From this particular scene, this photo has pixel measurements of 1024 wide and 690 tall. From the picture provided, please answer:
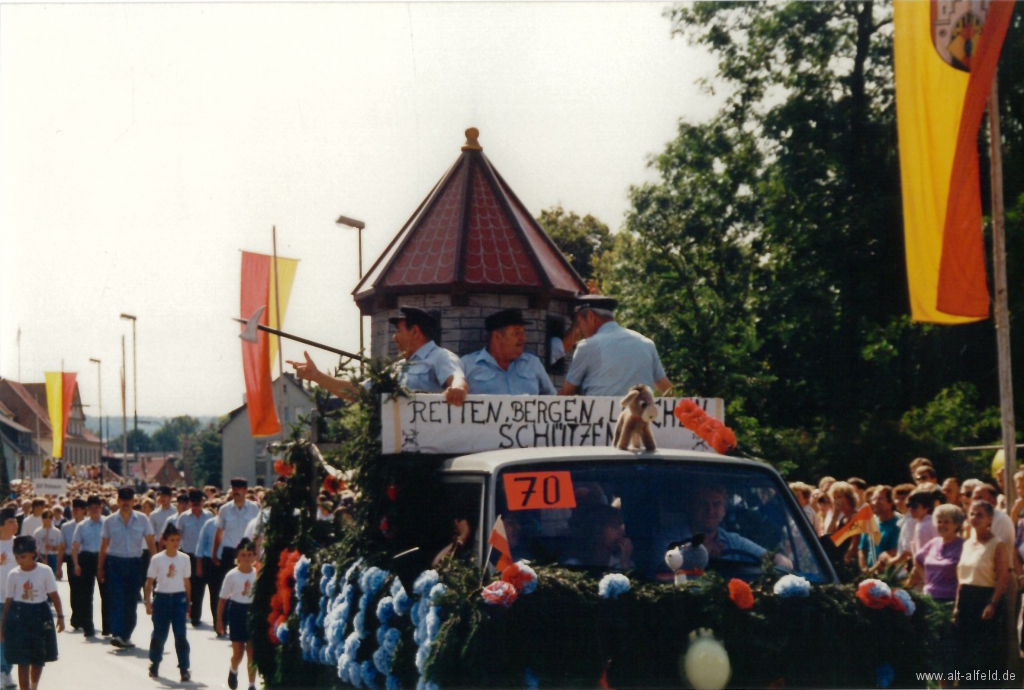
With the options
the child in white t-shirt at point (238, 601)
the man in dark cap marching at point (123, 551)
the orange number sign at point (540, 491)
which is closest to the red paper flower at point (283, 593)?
the orange number sign at point (540, 491)

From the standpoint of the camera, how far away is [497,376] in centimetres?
754

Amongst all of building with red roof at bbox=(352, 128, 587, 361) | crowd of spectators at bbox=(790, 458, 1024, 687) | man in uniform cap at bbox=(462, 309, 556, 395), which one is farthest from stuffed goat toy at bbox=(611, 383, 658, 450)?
building with red roof at bbox=(352, 128, 587, 361)

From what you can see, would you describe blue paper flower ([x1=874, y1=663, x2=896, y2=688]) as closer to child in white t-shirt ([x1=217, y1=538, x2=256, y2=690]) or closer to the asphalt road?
the asphalt road

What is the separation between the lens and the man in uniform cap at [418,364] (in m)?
6.66

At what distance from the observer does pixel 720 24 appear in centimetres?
3397

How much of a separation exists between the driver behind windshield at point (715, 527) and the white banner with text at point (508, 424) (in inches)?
35.1

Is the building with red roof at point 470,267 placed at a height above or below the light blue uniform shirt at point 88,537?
above

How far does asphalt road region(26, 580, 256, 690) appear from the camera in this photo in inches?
495

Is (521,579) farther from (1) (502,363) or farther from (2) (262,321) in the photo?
(2) (262,321)

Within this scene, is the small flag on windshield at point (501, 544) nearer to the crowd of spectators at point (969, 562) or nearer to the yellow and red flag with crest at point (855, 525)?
the yellow and red flag with crest at point (855, 525)

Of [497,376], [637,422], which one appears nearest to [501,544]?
[637,422]

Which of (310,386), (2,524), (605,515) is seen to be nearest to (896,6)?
(310,386)

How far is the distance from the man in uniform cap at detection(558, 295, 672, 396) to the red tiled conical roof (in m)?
15.8

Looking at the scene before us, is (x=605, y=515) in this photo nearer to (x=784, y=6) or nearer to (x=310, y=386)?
(x=310, y=386)
